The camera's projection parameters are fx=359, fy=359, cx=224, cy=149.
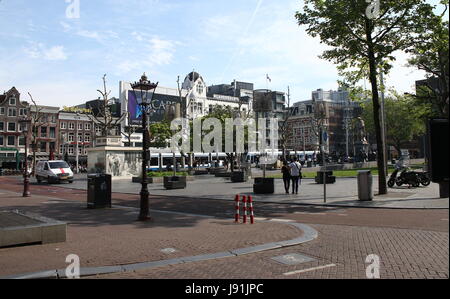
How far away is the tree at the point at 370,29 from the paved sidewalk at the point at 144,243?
408 inches

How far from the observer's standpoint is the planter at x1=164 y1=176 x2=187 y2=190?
82.7ft

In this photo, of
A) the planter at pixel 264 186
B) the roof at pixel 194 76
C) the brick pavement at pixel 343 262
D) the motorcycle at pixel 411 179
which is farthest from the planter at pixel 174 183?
the roof at pixel 194 76

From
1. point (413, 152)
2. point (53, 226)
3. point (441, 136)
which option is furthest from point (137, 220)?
point (413, 152)

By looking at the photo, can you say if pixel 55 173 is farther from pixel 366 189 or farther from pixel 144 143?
pixel 366 189

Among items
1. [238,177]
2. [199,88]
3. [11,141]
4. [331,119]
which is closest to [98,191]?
[238,177]

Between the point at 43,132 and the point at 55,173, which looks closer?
the point at 55,173

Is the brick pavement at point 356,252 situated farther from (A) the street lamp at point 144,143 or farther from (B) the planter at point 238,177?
(B) the planter at point 238,177

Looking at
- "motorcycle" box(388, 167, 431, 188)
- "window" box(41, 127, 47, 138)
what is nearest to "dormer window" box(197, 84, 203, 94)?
"window" box(41, 127, 47, 138)

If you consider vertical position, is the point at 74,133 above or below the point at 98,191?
above

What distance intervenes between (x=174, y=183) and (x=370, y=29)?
15574 mm

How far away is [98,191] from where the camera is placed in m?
14.7

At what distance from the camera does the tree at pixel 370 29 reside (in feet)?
54.5

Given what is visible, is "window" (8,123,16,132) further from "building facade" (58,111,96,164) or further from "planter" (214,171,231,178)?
"planter" (214,171,231,178)

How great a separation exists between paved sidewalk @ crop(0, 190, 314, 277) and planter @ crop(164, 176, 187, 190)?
1302 centimetres
